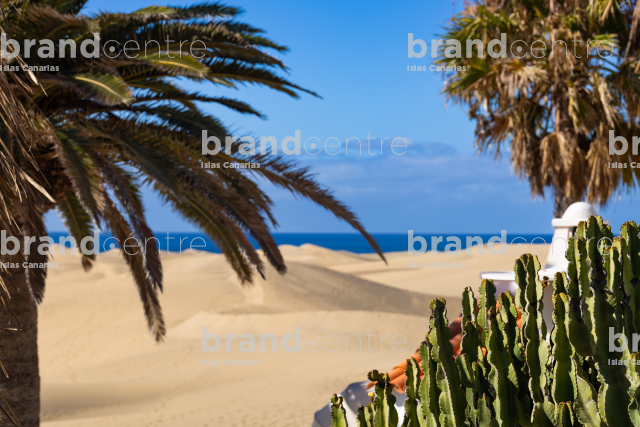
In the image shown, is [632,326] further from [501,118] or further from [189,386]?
[189,386]

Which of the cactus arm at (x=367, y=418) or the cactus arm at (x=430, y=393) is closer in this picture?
the cactus arm at (x=430, y=393)

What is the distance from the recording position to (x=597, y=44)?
9.30 meters

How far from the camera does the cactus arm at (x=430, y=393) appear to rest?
2.26 m

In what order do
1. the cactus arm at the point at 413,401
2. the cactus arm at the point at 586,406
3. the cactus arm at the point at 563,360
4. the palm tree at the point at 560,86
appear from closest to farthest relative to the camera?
the cactus arm at the point at 586,406, the cactus arm at the point at 563,360, the cactus arm at the point at 413,401, the palm tree at the point at 560,86

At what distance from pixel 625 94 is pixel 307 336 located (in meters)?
10.0

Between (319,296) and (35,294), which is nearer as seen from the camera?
(35,294)

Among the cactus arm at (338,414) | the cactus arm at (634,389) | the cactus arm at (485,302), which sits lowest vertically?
the cactus arm at (338,414)

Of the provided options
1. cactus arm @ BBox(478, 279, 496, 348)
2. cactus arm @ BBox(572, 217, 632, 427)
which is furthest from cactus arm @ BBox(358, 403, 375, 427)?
cactus arm @ BBox(572, 217, 632, 427)

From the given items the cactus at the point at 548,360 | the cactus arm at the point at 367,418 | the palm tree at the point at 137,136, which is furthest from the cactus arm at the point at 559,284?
the palm tree at the point at 137,136

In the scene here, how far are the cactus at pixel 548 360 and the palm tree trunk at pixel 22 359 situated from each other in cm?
492

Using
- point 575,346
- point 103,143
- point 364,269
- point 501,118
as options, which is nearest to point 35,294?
point 103,143

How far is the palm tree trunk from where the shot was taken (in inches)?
223

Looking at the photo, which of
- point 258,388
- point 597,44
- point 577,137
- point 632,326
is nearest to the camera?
point 632,326

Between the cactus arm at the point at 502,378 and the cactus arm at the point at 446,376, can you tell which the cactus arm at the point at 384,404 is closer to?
the cactus arm at the point at 446,376
